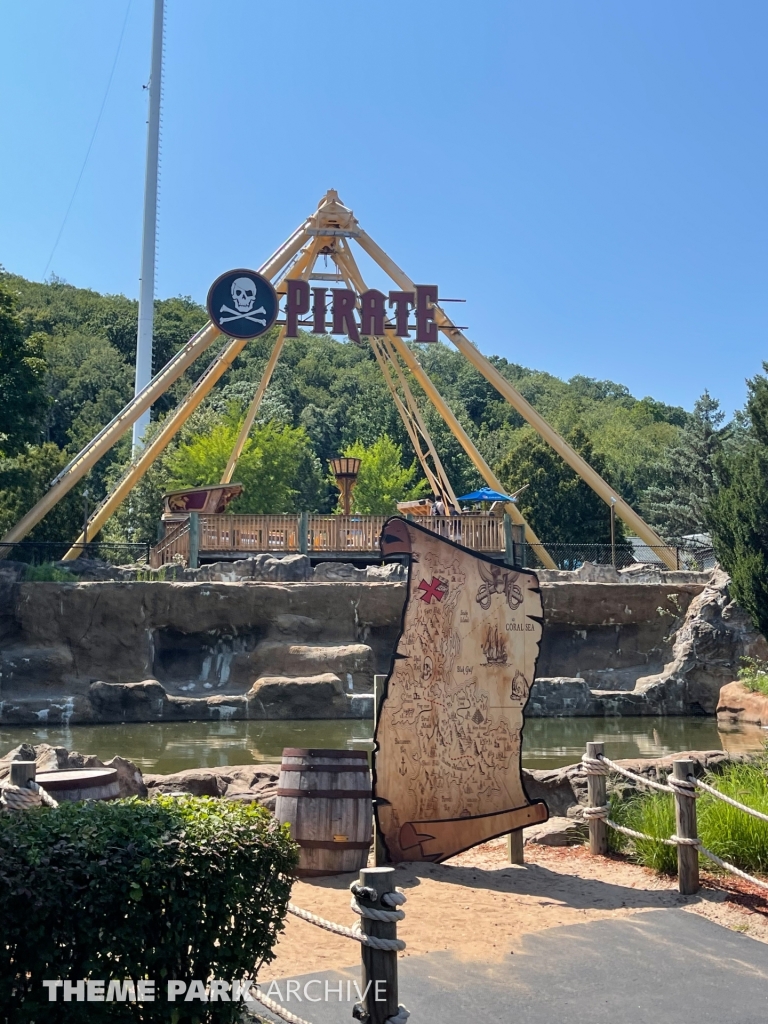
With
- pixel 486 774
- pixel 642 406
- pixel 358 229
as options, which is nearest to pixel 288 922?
pixel 486 774

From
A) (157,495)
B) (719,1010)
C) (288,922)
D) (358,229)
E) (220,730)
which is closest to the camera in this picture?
(719,1010)

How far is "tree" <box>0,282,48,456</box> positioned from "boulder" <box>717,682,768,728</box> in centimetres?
1782

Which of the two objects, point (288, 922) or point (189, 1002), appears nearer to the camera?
point (189, 1002)

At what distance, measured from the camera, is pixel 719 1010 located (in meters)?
4.67

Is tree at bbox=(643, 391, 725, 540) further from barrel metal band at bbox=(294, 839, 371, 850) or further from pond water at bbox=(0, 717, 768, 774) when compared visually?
barrel metal band at bbox=(294, 839, 371, 850)

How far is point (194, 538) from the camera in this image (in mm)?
25562

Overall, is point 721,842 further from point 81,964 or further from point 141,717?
point 141,717

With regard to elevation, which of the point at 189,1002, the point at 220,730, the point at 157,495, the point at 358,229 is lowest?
the point at 220,730

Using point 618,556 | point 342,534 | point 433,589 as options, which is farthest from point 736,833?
point 618,556

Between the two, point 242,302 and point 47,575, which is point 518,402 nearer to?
point 242,302

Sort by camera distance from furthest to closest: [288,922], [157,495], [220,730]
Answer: [157,495] → [220,730] → [288,922]

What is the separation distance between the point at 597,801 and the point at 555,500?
40046 millimetres

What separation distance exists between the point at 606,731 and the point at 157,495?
2452cm

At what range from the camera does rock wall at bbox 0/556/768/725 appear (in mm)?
21000
